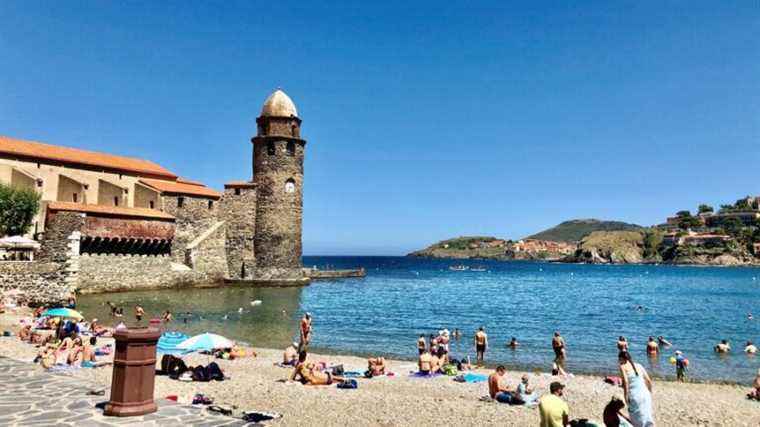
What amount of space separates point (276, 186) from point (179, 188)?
849cm

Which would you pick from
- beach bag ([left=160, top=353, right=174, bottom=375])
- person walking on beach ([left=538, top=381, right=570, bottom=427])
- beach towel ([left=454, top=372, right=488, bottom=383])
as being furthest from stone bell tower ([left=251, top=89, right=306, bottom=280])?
person walking on beach ([left=538, top=381, right=570, bottom=427])

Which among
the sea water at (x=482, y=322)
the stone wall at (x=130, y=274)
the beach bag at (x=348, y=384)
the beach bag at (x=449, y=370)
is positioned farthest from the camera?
the stone wall at (x=130, y=274)

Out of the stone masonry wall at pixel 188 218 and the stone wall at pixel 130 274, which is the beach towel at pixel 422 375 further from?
the stone masonry wall at pixel 188 218

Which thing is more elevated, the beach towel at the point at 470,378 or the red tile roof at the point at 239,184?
the red tile roof at the point at 239,184

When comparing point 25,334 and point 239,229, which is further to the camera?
point 239,229

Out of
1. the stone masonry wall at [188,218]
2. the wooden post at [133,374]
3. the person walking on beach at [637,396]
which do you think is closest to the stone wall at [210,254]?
the stone masonry wall at [188,218]

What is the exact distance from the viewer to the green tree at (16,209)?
1291 inches

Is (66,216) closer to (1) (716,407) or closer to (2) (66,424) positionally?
(2) (66,424)

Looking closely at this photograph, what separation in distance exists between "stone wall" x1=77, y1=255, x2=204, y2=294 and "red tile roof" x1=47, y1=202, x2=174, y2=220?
315 cm

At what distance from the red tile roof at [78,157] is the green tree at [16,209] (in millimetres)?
4374

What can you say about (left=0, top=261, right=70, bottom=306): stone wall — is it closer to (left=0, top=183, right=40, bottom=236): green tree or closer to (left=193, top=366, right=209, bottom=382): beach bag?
(left=0, top=183, right=40, bottom=236): green tree

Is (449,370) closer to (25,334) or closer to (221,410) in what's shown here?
(221,410)

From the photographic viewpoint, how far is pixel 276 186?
48344mm

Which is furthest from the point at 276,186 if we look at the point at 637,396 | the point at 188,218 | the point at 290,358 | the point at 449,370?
the point at 637,396
